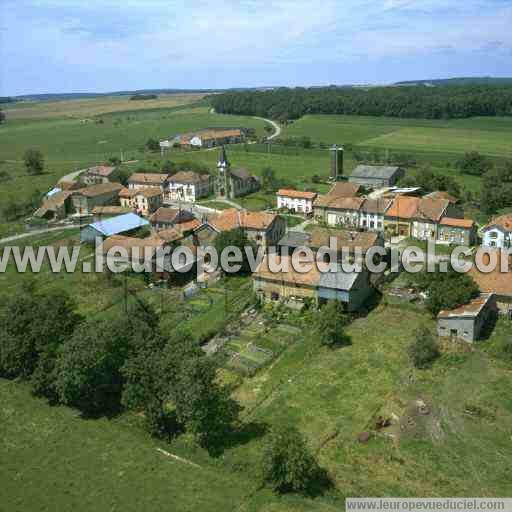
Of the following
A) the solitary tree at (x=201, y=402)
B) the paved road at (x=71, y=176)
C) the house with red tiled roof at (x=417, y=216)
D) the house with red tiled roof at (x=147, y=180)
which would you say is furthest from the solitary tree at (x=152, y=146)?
the solitary tree at (x=201, y=402)

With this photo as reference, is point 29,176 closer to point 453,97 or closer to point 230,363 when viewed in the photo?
point 230,363

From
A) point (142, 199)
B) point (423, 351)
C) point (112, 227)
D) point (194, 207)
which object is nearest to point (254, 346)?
point (423, 351)

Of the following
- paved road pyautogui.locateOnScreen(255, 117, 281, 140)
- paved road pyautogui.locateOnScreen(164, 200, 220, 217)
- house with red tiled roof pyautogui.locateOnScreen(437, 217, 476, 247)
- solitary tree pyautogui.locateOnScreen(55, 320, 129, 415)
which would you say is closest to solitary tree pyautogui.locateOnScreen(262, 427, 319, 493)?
solitary tree pyautogui.locateOnScreen(55, 320, 129, 415)

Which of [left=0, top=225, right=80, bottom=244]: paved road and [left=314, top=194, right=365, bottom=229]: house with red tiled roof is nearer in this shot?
[left=0, top=225, right=80, bottom=244]: paved road

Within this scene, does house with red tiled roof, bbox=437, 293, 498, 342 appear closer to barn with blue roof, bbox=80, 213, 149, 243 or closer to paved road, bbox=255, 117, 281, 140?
barn with blue roof, bbox=80, 213, 149, 243

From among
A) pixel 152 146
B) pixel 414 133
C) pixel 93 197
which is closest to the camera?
pixel 93 197

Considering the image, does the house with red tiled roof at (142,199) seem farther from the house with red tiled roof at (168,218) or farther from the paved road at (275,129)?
the paved road at (275,129)

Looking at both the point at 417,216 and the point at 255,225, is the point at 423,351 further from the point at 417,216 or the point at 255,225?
the point at 255,225
